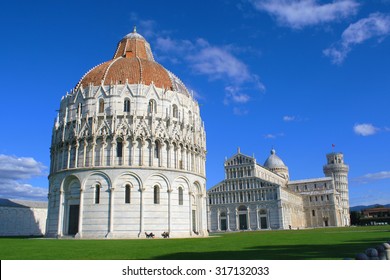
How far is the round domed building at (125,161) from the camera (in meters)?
40.0

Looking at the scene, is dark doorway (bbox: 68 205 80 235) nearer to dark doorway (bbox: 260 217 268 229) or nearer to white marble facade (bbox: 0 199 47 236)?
white marble facade (bbox: 0 199 47 236)

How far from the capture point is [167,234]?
130 feet

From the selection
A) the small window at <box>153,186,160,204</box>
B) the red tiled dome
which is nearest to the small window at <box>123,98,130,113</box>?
the red tiled dome

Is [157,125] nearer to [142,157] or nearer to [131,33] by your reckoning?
[142,157]

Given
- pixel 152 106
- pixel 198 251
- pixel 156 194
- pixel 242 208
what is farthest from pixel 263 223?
pixel 198 251

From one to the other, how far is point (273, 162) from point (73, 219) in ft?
344

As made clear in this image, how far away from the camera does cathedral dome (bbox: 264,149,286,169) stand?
13588cm

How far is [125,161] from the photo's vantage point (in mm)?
40781

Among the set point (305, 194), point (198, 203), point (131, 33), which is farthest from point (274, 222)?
point (131, 33)

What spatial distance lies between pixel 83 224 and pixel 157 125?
14015mm

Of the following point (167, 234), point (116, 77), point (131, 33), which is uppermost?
point (131, 33)

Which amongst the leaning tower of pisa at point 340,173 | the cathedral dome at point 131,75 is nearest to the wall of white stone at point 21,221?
the cathedral dome at point 131,75

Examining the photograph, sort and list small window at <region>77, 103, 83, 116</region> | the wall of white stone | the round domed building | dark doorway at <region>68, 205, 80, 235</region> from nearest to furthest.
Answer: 1. the round domed building
2. dark doorway at <region>68, 205, 80, 235</region>
3. small window at <region>77, 103, 83, 116</region>
4. the wall of white stone

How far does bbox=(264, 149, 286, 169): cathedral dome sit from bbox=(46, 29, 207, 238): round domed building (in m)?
92.1
